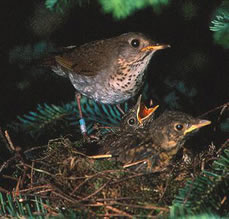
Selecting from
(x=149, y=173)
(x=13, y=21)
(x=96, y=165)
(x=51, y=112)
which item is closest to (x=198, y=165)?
(x=149, y=173)

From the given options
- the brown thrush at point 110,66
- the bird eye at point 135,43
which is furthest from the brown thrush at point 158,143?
the bird eye at point 135,43

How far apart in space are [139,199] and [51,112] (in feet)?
4.53

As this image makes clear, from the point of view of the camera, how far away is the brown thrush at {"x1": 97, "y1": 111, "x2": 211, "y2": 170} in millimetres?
2883

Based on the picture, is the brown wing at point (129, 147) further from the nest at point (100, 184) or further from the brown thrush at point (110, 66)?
the brown thrush at point (110, 66)

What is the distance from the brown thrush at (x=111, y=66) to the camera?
11.7ft

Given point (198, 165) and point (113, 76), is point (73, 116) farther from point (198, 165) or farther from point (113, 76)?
point (198, 165)

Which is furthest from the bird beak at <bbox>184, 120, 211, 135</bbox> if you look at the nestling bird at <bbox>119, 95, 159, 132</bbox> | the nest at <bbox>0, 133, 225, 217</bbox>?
the nestling bird at <bbox>119, 95, 159, 132</bbox>

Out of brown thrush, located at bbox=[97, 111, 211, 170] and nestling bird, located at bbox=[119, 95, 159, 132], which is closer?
brown thrush, located at bbox=[97, 111, 211, 170]

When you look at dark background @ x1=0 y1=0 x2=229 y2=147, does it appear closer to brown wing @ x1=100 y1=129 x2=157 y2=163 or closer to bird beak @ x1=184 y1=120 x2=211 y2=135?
brown wing @ x1=100 y1=129 x2=157 y2=163

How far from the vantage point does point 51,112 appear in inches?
141

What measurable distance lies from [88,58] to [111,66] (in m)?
Answer: 0.27

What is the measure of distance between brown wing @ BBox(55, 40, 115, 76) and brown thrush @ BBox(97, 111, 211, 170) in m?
0.88

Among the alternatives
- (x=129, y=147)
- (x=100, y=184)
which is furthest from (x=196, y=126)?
(x=100, y=184)

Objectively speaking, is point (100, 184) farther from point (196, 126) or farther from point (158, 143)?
point (196, 126)
